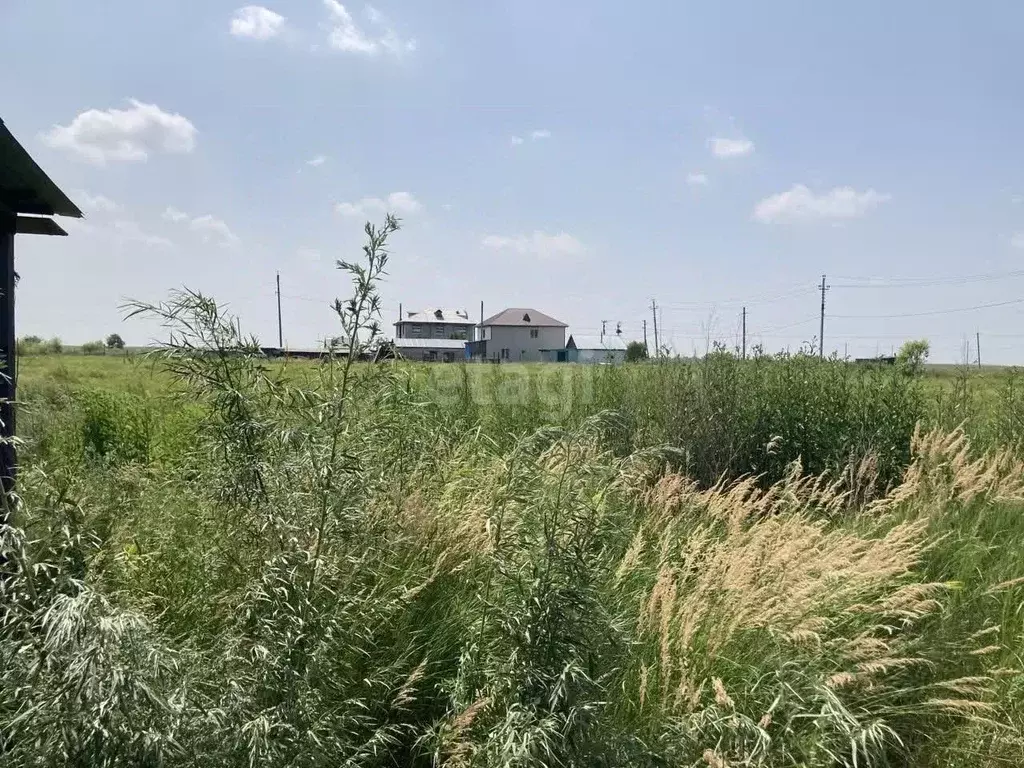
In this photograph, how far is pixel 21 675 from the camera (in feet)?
6.45

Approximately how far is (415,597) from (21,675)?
1488 mm

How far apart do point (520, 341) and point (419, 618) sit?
66.5 m

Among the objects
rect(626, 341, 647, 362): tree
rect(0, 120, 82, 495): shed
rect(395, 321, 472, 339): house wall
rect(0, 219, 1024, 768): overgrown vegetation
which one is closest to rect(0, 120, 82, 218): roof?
rect(0, 120, 82, 495): shed

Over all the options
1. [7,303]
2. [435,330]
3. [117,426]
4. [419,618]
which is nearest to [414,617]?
[419,618]

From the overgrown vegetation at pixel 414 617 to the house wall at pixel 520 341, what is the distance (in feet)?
208

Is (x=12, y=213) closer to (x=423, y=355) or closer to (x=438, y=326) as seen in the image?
(x=423, y=355)

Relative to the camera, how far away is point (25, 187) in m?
2.97

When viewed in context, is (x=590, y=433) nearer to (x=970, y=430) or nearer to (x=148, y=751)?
(x=148, y=751)

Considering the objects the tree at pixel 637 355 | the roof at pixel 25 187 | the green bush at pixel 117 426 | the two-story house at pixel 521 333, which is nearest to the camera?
the roof at pixel 25 187

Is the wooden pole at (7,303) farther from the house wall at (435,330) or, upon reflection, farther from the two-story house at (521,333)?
the two-story house at (521,333)

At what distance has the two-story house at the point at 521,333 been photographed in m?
67.8

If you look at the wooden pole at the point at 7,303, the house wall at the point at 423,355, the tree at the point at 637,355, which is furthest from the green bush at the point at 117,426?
the tree at the point at 637,355

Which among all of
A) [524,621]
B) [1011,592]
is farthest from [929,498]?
[524,621]

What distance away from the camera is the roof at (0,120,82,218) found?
2.86 metres
